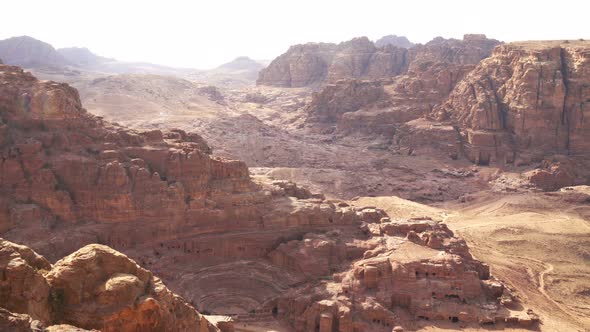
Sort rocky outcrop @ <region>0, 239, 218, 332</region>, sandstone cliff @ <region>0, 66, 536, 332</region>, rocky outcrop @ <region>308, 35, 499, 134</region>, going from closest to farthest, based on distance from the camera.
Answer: rocky outcrop @ <region>0, 239, 218, 332</region>
sandstone cliff @ <region>0, 66, 536, 332</region>
rocky outcrop @ <region>308, 35, 499, 134</region>

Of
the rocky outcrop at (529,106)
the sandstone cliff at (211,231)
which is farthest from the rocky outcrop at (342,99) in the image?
the sandstone cliff at (211,231)

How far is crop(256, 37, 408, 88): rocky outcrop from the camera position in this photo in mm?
119688

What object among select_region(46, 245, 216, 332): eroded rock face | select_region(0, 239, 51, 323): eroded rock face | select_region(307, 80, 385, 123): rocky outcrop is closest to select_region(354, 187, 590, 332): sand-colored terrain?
select_region(46, 245, 216, 332): eroded rock face

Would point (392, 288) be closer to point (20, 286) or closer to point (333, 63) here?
point (20, 286)

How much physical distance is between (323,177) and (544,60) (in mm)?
29512

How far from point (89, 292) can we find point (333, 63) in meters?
114

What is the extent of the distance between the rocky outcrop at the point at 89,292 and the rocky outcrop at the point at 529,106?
59279 mm

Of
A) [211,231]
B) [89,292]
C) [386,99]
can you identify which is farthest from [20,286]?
[386,99]

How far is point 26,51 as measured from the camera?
144125 millimetres

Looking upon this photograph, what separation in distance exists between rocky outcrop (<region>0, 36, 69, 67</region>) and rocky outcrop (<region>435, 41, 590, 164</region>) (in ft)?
351

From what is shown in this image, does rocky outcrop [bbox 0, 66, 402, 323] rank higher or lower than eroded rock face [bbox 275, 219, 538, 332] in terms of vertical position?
higher

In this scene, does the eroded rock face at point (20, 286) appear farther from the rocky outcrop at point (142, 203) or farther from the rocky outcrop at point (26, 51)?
the rocky outcrop at point (26, 51)

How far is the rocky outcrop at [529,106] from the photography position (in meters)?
64.9

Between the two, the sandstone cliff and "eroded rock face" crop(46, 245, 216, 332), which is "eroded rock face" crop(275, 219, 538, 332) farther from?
"eroded rock face" crop(46, 245, 216, 332)
